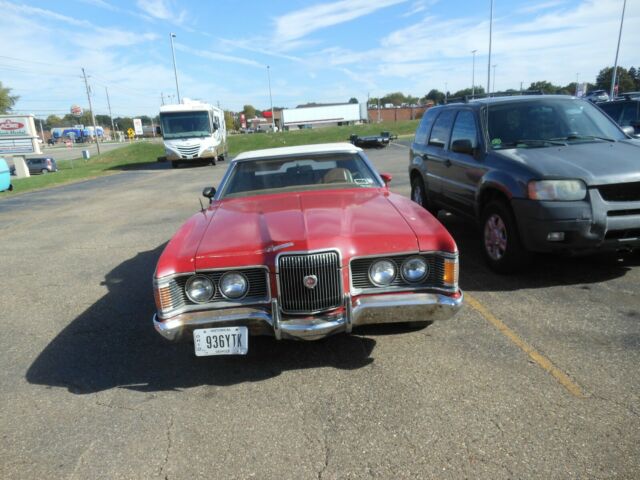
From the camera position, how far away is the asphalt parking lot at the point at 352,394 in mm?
2393

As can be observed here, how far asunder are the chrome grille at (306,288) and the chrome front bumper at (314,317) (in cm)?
6

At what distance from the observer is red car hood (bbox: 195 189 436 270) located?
2.96 meters

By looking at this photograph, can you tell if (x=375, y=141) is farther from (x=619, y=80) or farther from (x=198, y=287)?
(x=619, y=80)

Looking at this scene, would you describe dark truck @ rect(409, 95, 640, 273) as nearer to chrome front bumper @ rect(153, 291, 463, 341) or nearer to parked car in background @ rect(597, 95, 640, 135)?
chrome front bumper @ rect(153, 291, 463, 341)

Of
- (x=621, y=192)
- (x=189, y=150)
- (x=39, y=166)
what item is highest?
(x=621, y=192)

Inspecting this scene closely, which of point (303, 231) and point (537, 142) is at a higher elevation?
point (537, 142)

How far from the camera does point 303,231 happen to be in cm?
304

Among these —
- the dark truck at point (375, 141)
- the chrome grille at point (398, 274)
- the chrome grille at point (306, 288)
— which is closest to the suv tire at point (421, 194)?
the chrome grille at point (398, 274)

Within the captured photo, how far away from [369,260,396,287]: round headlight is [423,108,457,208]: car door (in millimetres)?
3674

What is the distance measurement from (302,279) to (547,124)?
4158 millimetres

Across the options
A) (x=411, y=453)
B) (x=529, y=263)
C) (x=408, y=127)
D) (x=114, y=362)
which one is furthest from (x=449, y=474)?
(x=408, y=127)

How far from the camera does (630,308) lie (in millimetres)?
4012

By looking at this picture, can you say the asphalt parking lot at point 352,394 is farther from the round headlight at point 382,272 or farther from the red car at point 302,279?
the round headlight at point 382,272

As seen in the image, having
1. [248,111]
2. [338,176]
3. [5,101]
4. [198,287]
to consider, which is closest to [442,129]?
[338,176]
